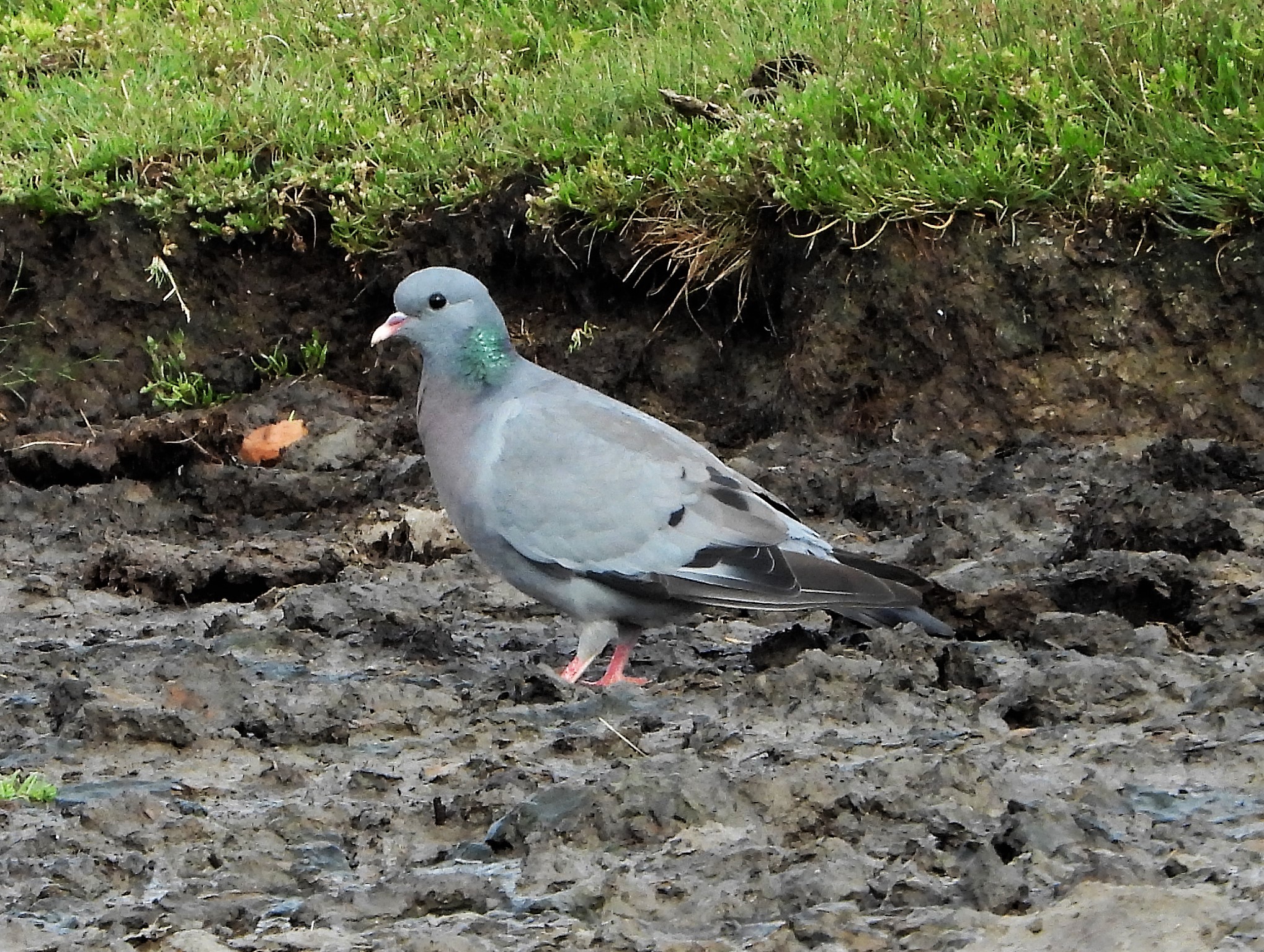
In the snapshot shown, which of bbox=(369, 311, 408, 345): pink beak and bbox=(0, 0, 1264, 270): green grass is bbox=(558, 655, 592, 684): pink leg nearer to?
bbox=(369, 311, 408, 345): pink beak

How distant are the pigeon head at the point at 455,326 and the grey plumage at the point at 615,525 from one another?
0.08 meters

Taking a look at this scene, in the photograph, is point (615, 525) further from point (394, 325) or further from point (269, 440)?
point (269, 440)

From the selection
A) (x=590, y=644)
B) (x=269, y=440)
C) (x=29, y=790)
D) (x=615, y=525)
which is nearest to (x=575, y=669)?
(x=590, y=644)

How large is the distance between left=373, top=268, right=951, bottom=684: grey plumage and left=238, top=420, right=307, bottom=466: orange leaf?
2270mm

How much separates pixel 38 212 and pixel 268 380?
1239 mm

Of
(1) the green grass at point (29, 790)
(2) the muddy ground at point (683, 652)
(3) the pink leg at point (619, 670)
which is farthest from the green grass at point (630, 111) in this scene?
(1) the green grass at point (29, 790)

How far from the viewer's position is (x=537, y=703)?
4176mm

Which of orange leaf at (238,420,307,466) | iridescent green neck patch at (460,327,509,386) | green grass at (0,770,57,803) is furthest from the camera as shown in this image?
orange leaf at (238,420,307,466)

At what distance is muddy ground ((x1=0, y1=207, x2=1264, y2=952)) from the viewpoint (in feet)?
9.31

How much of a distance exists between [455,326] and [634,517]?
29.0 inches

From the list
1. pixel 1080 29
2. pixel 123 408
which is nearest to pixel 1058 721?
pixel 1080 29

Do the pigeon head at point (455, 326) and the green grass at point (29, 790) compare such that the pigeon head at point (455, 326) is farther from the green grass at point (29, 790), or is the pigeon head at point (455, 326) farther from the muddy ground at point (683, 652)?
the green grass at point (29, 790)

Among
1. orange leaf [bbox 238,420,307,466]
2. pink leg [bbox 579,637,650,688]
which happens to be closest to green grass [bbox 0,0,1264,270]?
orange leaf [bbox 238,420,307,466]

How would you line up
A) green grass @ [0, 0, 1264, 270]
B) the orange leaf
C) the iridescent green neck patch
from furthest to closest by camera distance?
the orange leaf
green grass @ [0, 0, 1264, 270]
the iridescent green neck patch
